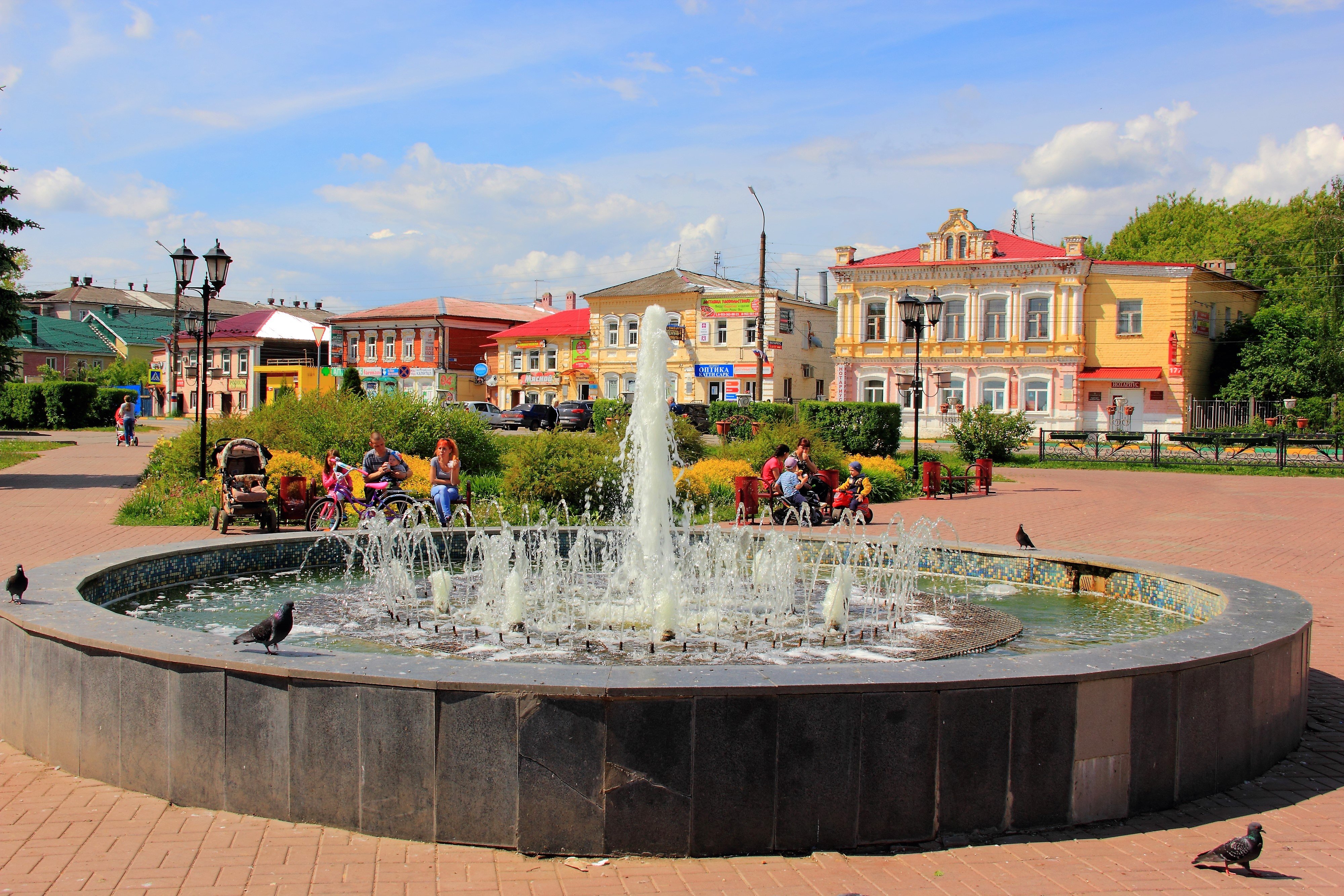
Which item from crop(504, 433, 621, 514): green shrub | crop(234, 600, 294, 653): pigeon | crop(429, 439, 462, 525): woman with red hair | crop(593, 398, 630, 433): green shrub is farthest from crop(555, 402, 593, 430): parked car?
crop(234, 600, 294, 653): pigeon

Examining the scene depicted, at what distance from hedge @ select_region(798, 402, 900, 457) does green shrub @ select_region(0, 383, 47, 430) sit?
35.6 metres

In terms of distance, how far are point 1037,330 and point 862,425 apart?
22.4m

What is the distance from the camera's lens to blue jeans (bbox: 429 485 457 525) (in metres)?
13.0

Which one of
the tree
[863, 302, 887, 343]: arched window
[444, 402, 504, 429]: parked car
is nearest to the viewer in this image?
the tree

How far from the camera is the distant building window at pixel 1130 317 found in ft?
147

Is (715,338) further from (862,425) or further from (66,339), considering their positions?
(66,339)

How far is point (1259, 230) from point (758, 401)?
4126 cm

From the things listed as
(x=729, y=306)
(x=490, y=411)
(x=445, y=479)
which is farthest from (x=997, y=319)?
(x=445, y=479)

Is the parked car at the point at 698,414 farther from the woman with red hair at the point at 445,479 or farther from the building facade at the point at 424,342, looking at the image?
the building facade at the point at 424,342

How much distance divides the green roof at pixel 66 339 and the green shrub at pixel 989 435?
64174 mm

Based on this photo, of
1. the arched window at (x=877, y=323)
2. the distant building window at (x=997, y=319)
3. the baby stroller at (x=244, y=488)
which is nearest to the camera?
the baby stroller at (x=244, y=488)

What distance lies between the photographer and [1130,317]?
148 feet

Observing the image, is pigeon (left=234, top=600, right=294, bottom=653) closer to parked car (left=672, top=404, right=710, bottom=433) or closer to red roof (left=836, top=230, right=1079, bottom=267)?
parked car (left=672, top=404, right=710, bottom=433)

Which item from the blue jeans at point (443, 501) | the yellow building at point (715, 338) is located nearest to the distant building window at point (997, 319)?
the yellow building at point (715, 338)
